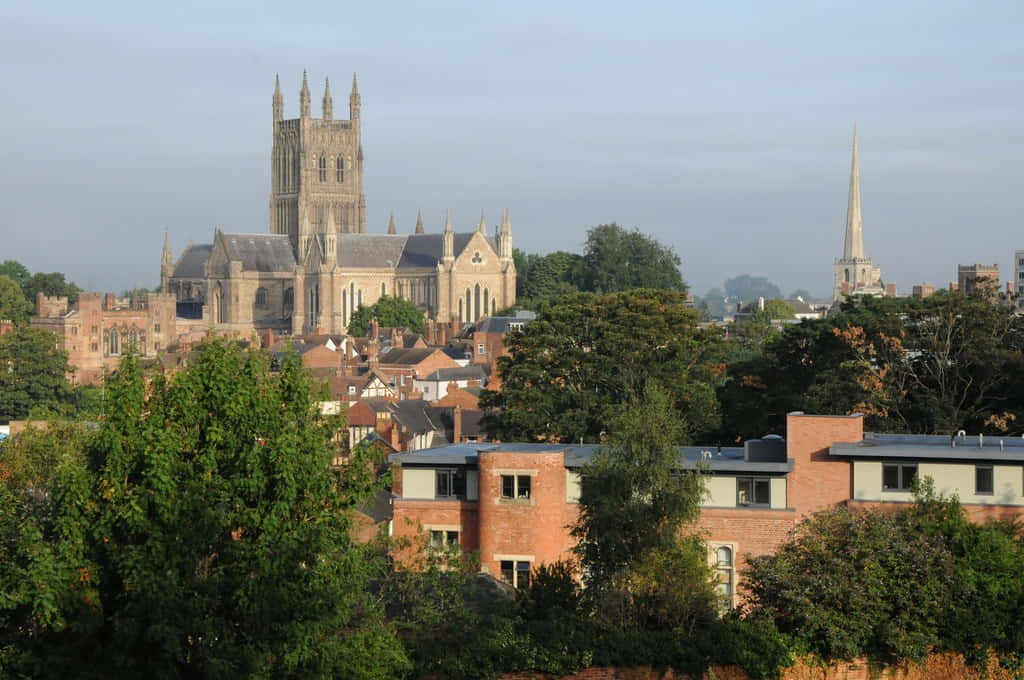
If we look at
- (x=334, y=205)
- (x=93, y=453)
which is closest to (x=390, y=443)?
(x=93, y=453)

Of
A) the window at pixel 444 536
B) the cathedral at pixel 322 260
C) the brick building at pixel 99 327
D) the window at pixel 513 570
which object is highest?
the cathedral at pixel 322 260

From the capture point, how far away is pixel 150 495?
23.9 meters

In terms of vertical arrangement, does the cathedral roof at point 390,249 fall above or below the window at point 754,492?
above

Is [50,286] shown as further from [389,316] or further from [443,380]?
[443,380]

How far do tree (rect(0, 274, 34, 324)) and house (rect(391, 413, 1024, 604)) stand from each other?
90.6 meters

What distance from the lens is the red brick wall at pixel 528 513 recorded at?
1387 inches

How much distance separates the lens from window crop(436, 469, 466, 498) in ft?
120

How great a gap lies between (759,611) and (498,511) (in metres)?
7.81

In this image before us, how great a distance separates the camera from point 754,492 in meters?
34.4

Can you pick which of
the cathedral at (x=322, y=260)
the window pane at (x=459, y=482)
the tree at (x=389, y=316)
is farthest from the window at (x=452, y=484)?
the cathedral at (x=322, y=260)

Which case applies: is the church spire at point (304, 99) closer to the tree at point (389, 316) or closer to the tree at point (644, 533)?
the tree at point (389, 316)

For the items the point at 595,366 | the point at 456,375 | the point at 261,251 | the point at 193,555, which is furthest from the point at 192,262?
the point at 193,555

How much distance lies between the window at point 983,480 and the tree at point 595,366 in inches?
693

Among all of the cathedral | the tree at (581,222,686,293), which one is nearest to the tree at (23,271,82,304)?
the cathedral
